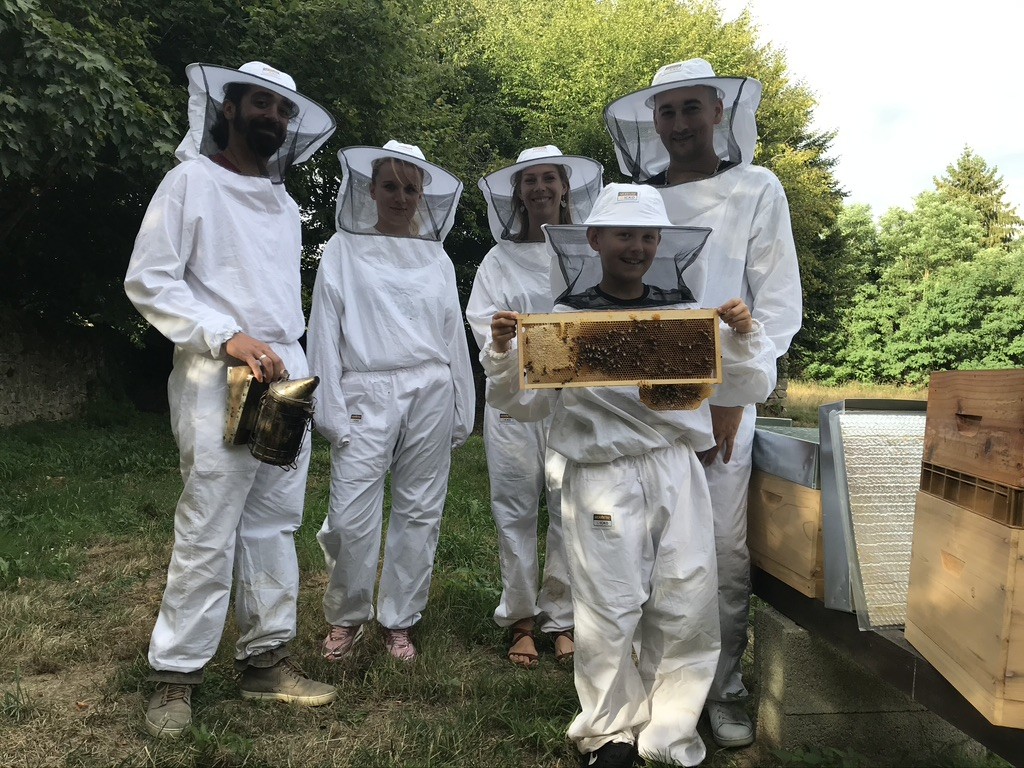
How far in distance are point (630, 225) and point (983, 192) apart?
4226 cm

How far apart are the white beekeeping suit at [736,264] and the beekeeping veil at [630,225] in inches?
8.0

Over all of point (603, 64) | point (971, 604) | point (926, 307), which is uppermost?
point (603, 64)

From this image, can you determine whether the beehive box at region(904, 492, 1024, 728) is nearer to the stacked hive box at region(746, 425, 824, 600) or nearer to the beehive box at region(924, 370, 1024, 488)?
the beehive box at region(924, 370, 1024, 488)

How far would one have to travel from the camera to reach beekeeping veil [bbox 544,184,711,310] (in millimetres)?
2537

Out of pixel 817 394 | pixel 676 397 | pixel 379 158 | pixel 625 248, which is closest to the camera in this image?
pixel 676 397

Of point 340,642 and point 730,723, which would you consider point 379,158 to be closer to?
point 340,642

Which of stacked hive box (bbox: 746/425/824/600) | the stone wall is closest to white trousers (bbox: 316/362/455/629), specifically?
stacked hive box (bbox: 746/425/824/600)

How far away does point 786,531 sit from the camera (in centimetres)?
267

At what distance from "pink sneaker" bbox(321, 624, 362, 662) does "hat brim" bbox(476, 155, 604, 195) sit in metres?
2.24

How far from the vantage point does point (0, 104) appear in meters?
6.33

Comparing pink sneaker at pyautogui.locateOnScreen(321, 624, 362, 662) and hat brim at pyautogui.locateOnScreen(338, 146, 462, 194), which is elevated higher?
hat brim at pyautogui.locateOnScreen(338, 146, 462, 194)

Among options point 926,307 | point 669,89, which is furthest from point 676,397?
point 926,307

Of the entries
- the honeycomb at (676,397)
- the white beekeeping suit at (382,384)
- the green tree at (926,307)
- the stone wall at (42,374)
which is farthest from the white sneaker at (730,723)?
the green tree at (926,307)

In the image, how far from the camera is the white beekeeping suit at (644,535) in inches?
99.0
